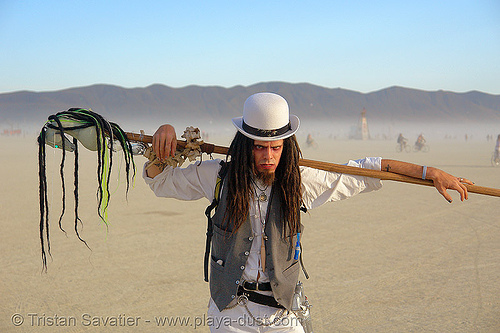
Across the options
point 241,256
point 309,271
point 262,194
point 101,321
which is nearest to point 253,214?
point 262,194

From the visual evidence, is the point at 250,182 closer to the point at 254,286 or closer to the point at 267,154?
the point at 267,154

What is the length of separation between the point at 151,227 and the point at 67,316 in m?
3.80

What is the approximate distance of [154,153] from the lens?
2.57m

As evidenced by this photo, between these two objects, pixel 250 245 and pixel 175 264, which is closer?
pixel 250 245

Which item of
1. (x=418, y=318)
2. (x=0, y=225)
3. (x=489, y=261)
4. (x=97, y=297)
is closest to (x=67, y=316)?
(x=97, y=297)

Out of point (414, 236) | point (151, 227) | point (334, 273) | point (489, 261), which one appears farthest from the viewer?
point (151, 227)

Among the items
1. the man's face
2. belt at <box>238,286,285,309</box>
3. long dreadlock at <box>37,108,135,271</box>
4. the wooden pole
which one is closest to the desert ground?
long dreadlock at <box>37,108,135,271</box>

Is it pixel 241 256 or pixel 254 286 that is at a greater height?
pixel 241 256

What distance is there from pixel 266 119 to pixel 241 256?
0.75 metres

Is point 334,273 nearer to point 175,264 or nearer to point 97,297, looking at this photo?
point 175,264

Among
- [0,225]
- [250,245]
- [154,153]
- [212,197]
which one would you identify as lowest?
[0,225]

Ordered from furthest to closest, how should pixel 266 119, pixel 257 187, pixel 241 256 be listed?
pixel 257 187
pixel 241 256
pixel 266 119

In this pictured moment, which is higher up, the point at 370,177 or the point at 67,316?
the point at 370,177

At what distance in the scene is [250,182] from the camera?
2.66 meters
